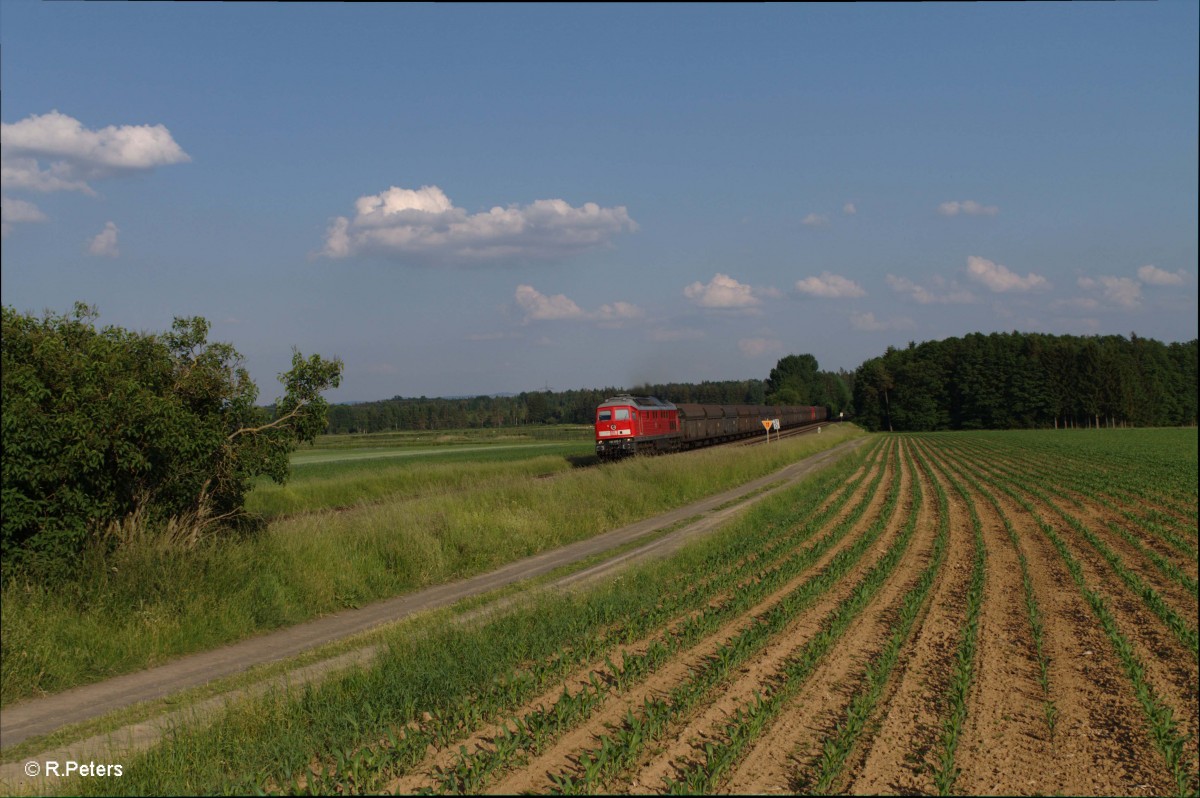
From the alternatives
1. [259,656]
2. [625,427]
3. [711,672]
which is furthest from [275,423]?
[625,427]

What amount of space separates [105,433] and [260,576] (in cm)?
339

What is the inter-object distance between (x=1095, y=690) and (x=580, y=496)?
54.6 feet

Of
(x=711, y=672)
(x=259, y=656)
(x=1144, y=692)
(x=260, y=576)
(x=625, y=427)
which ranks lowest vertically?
(x=259, y=656)

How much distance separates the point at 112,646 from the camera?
1052cm

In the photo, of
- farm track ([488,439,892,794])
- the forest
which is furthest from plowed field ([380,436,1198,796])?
the forest

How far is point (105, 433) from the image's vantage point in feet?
37.1

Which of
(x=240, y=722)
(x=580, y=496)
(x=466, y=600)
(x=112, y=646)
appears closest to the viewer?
(x=240, y=722)

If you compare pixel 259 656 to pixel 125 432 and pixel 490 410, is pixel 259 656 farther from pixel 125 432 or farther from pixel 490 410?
pixel 490 410

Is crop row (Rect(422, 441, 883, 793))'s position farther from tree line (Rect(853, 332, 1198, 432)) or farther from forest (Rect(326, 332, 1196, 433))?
tree line (Rect(853, 332, 1198, 432))

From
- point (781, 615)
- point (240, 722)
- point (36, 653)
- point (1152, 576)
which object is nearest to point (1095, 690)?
point (781, 615)

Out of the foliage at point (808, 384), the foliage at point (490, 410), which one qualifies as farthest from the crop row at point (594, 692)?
the foliage at point (808, 384)

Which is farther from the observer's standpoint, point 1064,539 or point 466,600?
point 1064,539

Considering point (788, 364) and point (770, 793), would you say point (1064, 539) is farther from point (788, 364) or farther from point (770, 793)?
point (788, 364)

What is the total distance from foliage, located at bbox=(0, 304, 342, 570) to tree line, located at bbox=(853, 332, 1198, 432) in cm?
8228
